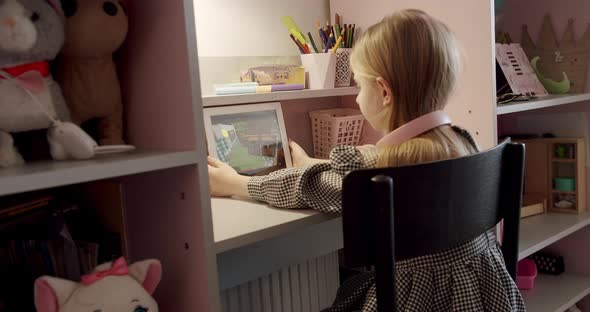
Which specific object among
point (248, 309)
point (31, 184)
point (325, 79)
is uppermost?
point (325, 79)

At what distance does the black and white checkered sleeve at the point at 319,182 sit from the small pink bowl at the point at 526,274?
3.37 feet

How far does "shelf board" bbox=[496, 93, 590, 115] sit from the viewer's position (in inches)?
53.4

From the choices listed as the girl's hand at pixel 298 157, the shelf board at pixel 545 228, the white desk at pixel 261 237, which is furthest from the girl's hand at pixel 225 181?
the shelf board at pixel 545 228

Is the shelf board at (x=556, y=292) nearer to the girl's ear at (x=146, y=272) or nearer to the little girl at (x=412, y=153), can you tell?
the little girl at (x=412, y=153)

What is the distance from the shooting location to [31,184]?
0.60 metres

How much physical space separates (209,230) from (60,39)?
0.35m

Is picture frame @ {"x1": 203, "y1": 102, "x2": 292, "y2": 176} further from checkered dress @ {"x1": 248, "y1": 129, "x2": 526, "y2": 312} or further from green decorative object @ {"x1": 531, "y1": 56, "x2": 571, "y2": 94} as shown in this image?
green decorative object @ {"x1": 531, "y1": 56, "x2": 571, "y2": 94}

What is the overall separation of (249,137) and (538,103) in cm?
78

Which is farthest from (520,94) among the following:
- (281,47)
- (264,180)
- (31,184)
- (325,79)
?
(31,184)

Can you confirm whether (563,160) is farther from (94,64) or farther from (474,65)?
(94,64)

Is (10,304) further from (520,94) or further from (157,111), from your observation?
(520,94)

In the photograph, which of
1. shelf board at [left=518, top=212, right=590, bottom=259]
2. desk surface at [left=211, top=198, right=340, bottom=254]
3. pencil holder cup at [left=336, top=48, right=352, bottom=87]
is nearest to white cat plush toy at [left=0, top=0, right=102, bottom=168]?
desk surface at [left=211, top=198, right=340, bottom=254]

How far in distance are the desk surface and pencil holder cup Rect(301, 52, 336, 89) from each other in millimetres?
479

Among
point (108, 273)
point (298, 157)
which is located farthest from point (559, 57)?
point (108, 273)
